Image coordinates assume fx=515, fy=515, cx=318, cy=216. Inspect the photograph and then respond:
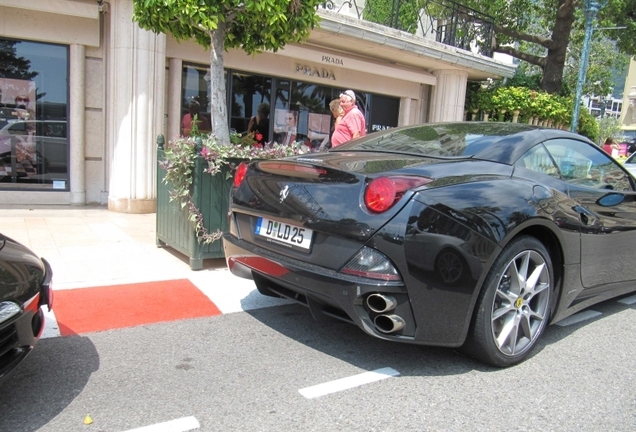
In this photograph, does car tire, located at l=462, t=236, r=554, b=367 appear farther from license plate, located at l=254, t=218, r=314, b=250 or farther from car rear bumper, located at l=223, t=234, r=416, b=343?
license plate, located at l=254, t=218, r=314, b=250

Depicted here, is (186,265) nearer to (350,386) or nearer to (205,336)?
(205,336)

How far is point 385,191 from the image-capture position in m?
2.74

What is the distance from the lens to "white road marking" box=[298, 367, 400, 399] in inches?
109

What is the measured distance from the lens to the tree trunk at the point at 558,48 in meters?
14.2

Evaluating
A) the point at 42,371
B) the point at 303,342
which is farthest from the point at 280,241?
the point at 42,371

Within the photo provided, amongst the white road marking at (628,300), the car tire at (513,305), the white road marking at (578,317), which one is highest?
the car tire at (513,305)

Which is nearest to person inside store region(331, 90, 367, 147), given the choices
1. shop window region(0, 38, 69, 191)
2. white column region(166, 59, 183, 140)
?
white column region(166, 59, 183, 140)

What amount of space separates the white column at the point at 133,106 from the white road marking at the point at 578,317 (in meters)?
5.93

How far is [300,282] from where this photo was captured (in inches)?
116

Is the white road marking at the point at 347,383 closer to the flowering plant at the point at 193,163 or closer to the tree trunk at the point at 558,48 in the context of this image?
the flowering plant at the point at 193,163

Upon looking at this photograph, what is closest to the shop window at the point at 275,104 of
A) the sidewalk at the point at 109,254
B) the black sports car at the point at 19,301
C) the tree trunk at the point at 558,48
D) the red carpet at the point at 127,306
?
the sidewalk at the point at 109,254

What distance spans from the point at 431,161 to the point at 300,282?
42.8 inches

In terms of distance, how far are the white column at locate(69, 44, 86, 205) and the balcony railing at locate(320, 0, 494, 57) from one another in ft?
14.9

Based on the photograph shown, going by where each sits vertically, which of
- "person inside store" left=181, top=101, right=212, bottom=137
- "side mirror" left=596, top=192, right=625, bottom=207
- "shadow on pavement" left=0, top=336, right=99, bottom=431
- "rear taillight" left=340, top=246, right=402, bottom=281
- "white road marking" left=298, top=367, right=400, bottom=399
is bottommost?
"shadow on pavement" left=0, top=336, right=99, bottom=431
